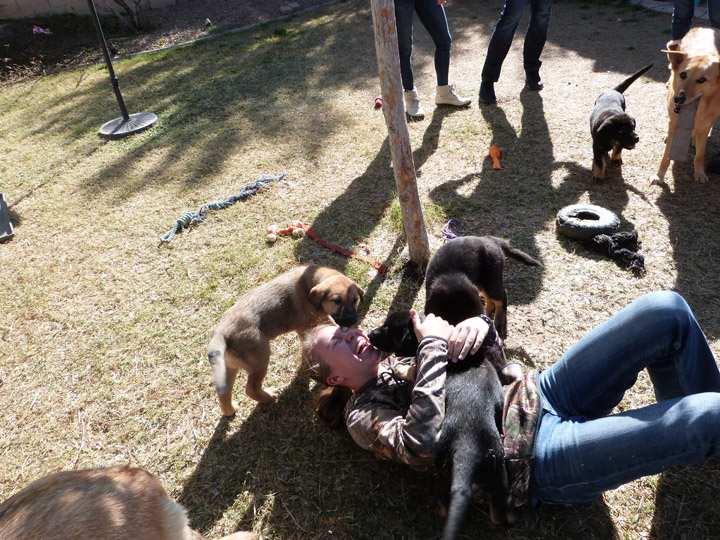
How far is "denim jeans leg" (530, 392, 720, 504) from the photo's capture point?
1832mm

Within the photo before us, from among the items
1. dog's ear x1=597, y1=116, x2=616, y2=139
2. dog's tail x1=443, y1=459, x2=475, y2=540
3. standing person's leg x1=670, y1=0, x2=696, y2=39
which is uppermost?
standing person's leg x1=670, y1=0, x2=696, y2=39

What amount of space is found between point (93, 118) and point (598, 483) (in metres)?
9.23

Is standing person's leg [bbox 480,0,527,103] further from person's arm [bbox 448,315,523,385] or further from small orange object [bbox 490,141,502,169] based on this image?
person's arm [bbox 448,315,523,385]

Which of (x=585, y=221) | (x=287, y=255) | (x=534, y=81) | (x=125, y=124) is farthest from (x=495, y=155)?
(x=125, y=124)

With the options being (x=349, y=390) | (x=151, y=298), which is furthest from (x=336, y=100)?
(x=349, y=390)

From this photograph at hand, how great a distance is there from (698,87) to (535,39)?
287 centimetres

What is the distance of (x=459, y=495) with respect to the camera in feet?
6.46

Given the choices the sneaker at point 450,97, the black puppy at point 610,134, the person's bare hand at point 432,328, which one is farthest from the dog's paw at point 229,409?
the sneaker at point 450,97

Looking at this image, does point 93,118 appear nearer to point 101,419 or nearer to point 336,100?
point 336,100

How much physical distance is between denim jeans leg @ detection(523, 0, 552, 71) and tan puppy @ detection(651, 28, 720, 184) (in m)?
2.20

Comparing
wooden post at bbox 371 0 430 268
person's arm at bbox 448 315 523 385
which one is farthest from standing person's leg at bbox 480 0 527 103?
person's arm at bbox 448 315 523 385

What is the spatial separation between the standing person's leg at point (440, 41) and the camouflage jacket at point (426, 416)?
512 centimetres

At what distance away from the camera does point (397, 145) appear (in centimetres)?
374

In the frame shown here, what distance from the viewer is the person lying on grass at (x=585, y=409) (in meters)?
1.89
